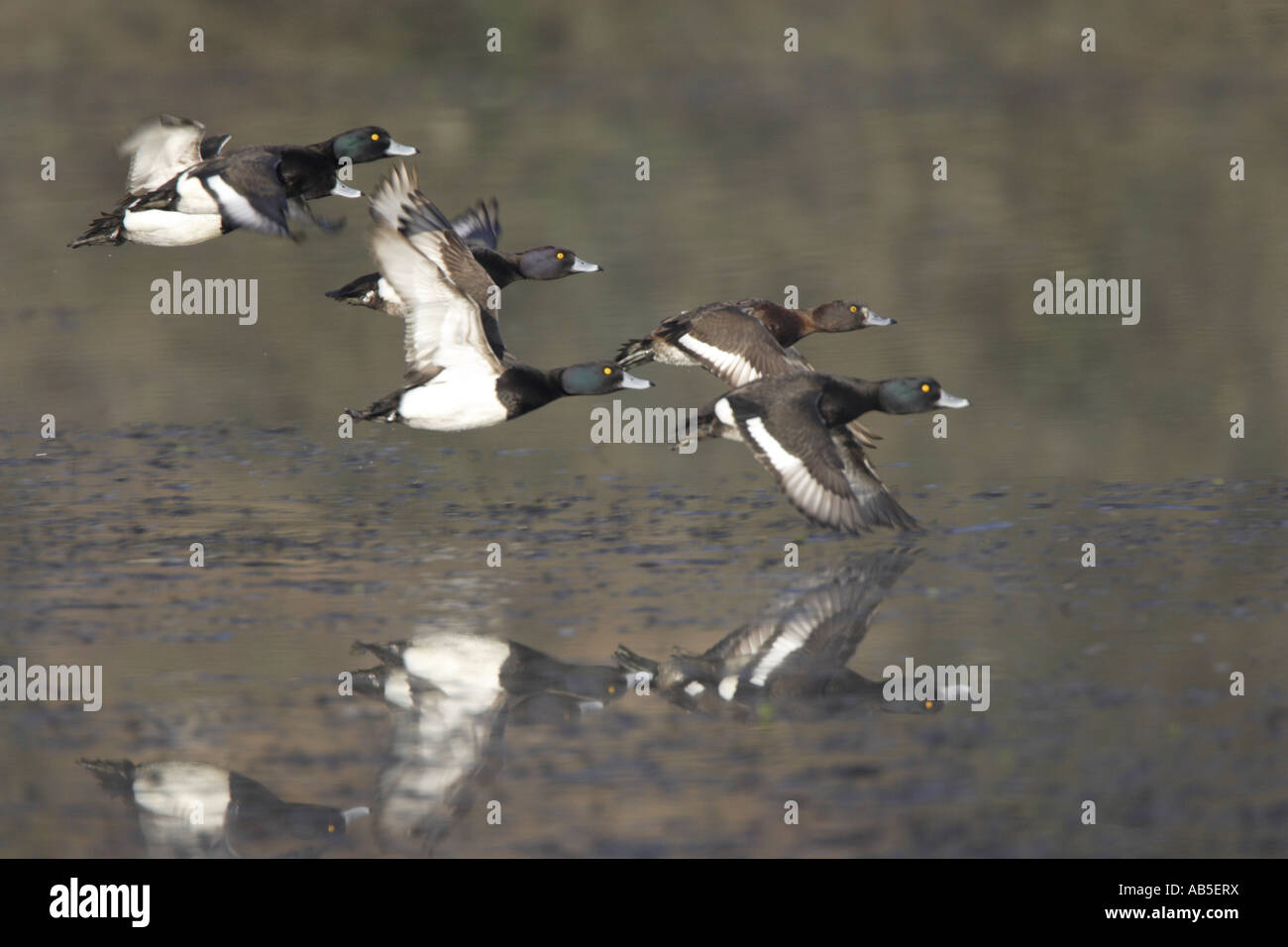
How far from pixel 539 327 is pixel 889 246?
4.41 metres

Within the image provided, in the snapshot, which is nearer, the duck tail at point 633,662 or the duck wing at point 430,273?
the duck tail at point 633,662

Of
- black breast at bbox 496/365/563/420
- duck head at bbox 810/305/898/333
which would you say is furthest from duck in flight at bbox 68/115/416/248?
duck head at bbox 810/305/898/333

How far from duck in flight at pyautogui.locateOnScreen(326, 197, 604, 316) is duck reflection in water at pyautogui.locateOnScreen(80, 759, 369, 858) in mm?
4357

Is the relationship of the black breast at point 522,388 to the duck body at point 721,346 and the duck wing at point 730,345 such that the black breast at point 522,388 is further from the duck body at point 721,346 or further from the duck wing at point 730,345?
the duck wing at point 730,345

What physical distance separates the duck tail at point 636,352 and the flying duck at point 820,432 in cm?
184

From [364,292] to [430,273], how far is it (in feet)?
6.29

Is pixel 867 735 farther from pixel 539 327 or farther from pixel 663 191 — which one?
pixel 663 191

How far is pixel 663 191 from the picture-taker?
69.3 feet

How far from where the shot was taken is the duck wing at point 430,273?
9.91 metres

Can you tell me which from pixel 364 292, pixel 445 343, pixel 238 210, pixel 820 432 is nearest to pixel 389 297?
pixel 364 292

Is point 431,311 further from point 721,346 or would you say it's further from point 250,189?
point 721,346

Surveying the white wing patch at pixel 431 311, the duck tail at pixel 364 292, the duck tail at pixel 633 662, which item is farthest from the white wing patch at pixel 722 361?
the duck tail at pixel 633 662
